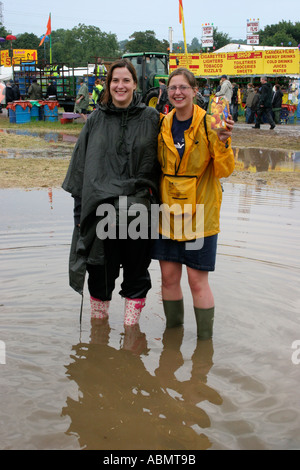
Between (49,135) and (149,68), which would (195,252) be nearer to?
(49,135)

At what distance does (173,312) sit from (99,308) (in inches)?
21.1

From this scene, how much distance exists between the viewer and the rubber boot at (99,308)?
3.93 m

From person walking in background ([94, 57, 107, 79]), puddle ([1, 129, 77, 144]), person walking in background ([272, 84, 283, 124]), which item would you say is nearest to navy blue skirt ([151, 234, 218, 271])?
puddle ([1, 129, 77, 144])

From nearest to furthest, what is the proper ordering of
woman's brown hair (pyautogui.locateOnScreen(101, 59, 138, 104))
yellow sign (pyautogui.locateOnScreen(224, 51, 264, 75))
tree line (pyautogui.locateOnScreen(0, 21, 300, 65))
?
1. woman's brown hair (pyautogui.locateOnScreen(101, 59, 138, 104))
2. yellow sign (pyautogui.locateOnScreen(224, 51, 264, 75))
3. tree line (pyautogui.locateOnScreen(0, 21, 300, 65))

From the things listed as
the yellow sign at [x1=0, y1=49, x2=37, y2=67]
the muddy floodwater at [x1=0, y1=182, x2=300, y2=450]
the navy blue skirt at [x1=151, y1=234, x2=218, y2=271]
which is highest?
the yellow sign at [x1=0, y1=49, x2=37, y2=67]

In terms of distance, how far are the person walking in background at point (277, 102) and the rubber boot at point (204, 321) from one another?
20.3 meters

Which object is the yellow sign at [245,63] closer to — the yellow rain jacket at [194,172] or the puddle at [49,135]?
the puddle at [49,135]

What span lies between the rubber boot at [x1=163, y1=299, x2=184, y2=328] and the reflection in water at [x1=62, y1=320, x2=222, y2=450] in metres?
0.09

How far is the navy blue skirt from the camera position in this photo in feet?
11.5

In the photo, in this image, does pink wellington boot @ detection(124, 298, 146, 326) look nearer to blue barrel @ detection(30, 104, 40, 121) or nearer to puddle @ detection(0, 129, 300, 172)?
puddle @ detection(0, 129, 300, 172)

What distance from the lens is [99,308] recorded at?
13.1 ft
